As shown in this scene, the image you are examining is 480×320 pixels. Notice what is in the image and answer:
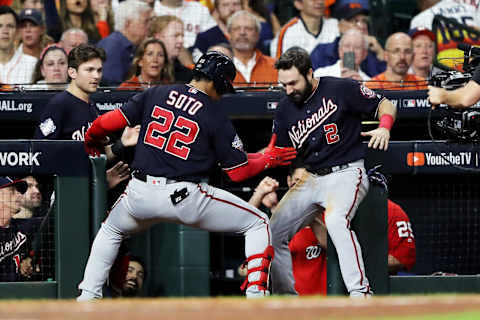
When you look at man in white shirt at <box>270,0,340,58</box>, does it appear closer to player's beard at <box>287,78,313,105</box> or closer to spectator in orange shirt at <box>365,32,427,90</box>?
spectator in orange shirt at <box>365,32,427,90</box>

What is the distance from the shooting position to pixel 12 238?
17.7ft

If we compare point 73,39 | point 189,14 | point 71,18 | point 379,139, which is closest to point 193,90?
point 379,139

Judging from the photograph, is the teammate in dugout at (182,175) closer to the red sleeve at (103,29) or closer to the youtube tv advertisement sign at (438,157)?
the youtube tv advertisement sign at (438,157)

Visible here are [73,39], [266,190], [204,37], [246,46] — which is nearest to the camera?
[266,190]

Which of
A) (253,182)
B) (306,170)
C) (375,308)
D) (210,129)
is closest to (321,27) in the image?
(253,182)

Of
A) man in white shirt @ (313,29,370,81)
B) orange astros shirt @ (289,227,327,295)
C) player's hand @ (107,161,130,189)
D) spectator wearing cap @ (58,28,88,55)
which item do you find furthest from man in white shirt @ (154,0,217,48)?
orange astros shirt @ (289,227,327,295)

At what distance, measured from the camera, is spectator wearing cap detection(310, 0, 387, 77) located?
787 centimetres

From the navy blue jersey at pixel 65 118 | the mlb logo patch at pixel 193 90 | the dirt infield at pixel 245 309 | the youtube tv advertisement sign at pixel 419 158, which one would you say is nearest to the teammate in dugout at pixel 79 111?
the navy blue jersey at pixel 65 118

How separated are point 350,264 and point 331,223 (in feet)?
0.83

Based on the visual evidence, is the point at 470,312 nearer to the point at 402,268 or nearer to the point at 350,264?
the point at 350,264

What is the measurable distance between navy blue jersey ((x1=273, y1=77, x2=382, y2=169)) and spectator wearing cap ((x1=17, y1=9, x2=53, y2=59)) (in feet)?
9.80

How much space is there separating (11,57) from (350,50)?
281 centimetres

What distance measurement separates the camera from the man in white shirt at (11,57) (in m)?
7.46

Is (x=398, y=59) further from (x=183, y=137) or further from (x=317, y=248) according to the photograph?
(x=183, y=137)
